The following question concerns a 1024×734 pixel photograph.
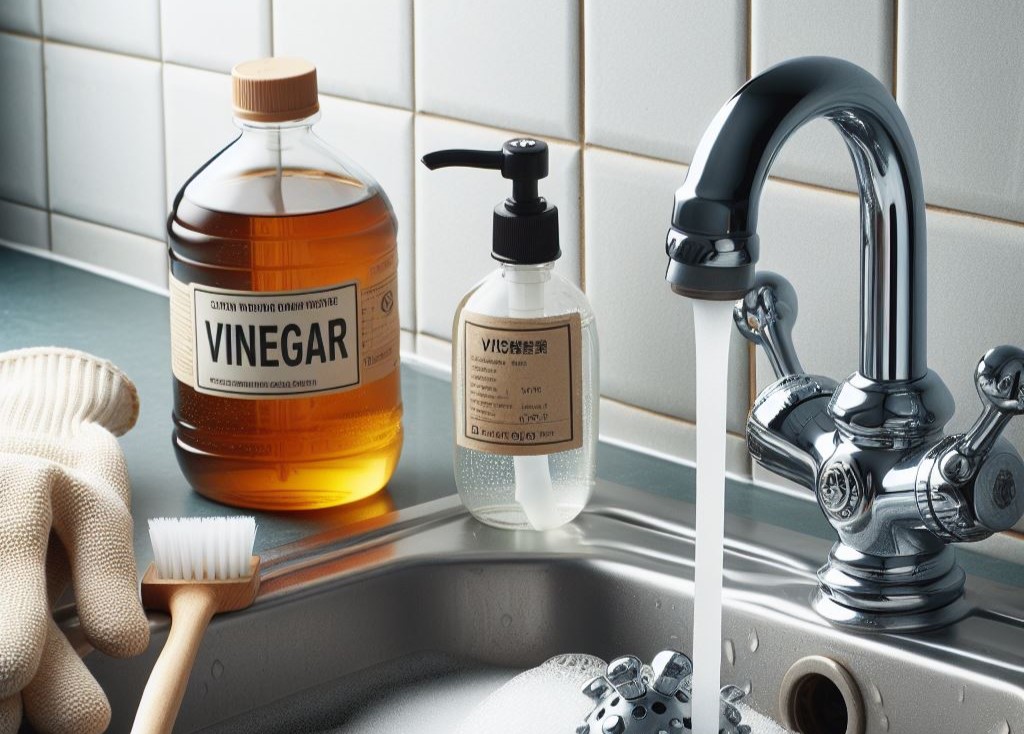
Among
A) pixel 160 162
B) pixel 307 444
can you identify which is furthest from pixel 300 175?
pixel 160 162

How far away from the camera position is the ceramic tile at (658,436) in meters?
0.84

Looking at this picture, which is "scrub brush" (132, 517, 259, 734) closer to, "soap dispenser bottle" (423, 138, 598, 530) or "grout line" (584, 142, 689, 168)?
"soap dispenser bottle" (423, 138, 598, 530)

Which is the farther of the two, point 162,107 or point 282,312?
point 162,107

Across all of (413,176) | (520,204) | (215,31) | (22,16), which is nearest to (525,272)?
(520,204)

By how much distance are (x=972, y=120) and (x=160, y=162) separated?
2.14 feet

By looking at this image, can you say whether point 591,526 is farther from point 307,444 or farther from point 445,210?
point 445,210

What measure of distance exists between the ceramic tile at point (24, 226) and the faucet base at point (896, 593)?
0.81 metres

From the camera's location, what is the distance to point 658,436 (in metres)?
0.87

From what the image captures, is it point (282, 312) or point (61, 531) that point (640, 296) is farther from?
point (61, 531)

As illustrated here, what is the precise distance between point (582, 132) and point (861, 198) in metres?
0.27

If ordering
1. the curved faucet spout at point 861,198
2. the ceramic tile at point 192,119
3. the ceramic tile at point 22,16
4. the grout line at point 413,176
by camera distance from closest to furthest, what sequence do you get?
the curved faucet spout at point 861,198
the grout line at point 413,176
the ceramic tile at point 192,119
the ceramic tile at point 22,16

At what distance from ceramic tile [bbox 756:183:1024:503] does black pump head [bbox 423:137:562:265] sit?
0.40 ft

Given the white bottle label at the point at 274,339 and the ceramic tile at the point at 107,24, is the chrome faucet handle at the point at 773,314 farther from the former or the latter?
the ceramic tile at the point at 107,24

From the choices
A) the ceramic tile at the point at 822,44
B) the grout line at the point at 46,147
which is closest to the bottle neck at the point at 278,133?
the ceramic tile at the point at 822,44
